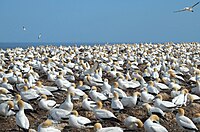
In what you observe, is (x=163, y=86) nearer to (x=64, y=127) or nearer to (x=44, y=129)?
(x=64, y=127)

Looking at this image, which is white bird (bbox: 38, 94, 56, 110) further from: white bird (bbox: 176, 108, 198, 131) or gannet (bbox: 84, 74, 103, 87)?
gannet (bbox: 84, 74, 103, 87)

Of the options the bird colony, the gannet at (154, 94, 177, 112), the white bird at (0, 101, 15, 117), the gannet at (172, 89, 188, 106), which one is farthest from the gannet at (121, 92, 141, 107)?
the white bird at (0, 101, 15, 117)

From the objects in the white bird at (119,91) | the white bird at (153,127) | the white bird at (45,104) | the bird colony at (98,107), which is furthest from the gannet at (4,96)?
the white bird at (153,127)

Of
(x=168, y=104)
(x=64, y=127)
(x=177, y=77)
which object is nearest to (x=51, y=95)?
(x=64, y=127)

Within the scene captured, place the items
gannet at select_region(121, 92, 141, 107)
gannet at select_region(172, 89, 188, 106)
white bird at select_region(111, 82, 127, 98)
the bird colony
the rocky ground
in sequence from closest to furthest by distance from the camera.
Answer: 1. the bird colony
2. the rocky ground
3. gannet at select_region(121, 92, 141, 107)
4. gannet at select_region(172, 89, 188, 106)
5. white bird at select_region(111, 82, 127, 98)

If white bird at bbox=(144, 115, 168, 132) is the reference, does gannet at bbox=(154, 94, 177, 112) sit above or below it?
above

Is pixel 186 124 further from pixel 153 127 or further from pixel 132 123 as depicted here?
A: pixel 132 123

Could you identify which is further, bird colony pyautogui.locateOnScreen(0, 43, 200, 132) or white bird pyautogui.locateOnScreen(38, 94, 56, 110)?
white bird pyautogui.locateOnScreen(38, 94, 56, 110)

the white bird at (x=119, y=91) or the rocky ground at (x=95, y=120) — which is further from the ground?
the white bird at (x=119, y=91)

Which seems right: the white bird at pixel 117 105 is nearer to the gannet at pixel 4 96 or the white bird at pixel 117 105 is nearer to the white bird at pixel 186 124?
A: the white bird at pixel 186 124

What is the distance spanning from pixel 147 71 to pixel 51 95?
577cm

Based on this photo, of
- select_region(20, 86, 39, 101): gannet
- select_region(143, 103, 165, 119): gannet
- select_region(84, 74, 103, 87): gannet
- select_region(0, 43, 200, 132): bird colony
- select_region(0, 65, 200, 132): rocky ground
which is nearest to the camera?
select_region(0, 43, 200, 132): bird colony

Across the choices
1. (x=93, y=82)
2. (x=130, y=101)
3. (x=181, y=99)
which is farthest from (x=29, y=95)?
(x=181, y=99)

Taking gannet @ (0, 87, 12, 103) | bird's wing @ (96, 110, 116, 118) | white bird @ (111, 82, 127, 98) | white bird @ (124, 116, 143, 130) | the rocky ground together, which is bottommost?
the rocky ground
